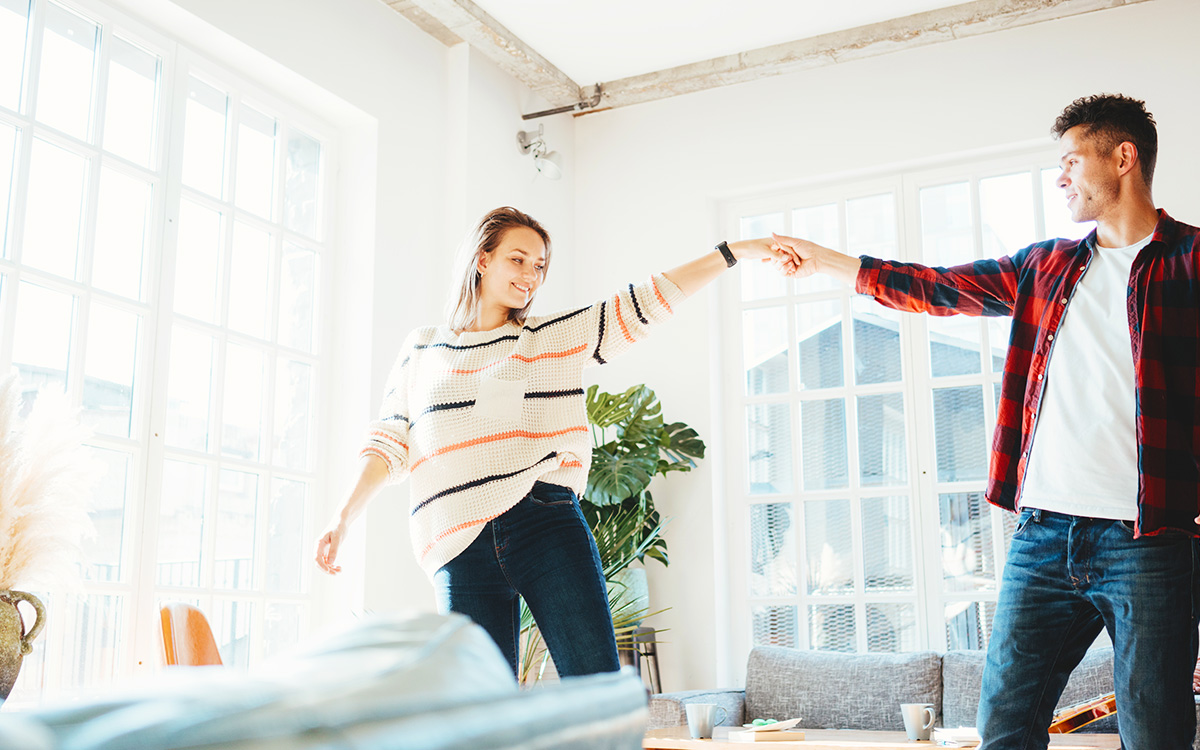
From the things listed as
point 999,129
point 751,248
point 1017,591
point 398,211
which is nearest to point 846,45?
point 999,129

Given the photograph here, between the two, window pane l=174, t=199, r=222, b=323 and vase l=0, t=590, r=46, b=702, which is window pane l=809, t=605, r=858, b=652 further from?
vase l=0, t=590, r=46, b=702

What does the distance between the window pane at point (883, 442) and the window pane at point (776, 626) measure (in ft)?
2.13

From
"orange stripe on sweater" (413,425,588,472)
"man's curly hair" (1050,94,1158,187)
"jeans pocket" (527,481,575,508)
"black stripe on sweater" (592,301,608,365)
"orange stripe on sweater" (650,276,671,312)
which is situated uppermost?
"man's curly hair" (1050,94,1158,187)

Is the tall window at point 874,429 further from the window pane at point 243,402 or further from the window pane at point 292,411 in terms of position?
the window pane at point 243,402

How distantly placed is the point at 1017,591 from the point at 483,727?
1.77m

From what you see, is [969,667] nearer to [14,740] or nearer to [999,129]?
[999,129]

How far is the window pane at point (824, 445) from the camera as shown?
4559 millimetres

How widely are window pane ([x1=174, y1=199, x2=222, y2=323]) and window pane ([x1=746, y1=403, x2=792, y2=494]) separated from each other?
236 cm

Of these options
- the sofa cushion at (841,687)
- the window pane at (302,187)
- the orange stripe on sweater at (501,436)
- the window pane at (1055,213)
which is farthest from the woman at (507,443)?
the window pane at (1055,213)

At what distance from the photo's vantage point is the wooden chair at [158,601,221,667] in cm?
243

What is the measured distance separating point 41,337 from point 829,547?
305 centimetres

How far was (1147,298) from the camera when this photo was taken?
1.89 m

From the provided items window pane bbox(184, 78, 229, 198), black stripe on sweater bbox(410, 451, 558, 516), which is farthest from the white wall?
black stripe on sweater bbox(410, 451, 558, 516)

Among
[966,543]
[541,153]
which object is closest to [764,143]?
[541,153]
